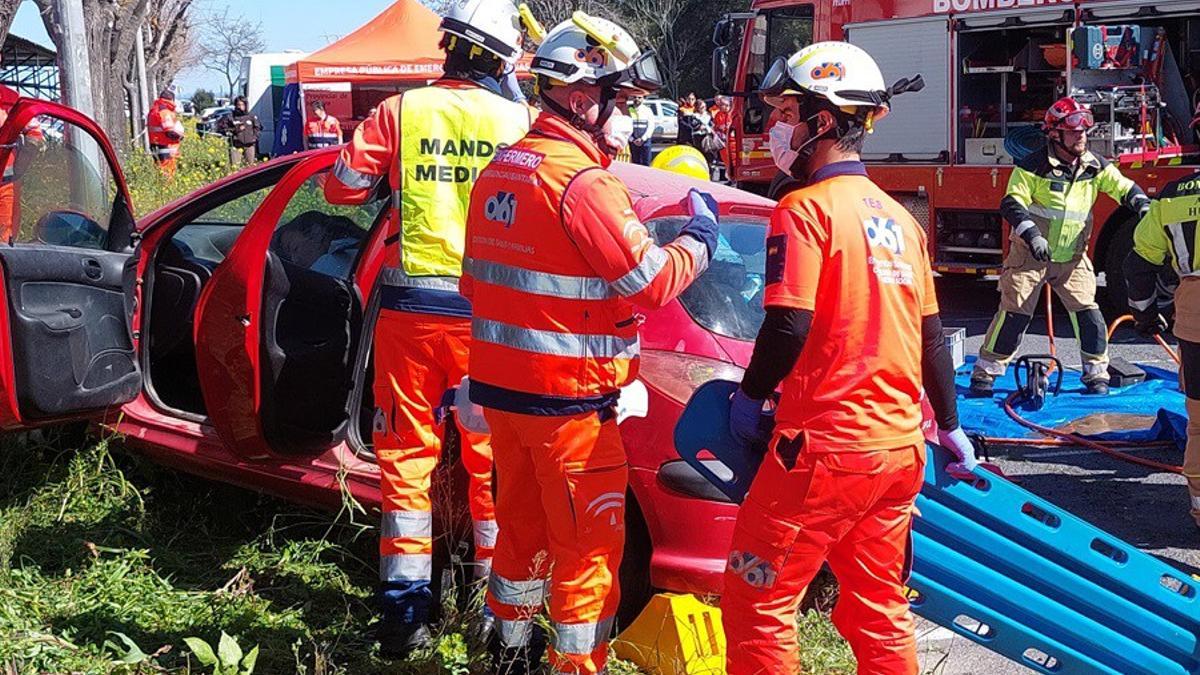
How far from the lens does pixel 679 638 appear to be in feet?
12.3

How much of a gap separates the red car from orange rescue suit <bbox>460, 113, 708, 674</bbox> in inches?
22.5

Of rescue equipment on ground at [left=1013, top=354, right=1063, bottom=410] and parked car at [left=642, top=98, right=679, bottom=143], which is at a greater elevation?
parked car at [left=642, top=98, right=679, bottom=143]

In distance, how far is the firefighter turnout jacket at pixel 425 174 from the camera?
3.96 m

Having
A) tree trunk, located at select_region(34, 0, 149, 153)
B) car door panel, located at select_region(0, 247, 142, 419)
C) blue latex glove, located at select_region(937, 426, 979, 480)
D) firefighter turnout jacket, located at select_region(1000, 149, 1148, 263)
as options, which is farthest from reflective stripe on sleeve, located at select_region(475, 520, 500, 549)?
tree trunk, located at select_region(34, 0, 149, 153)

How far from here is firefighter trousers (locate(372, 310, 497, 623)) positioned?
12.8 feet

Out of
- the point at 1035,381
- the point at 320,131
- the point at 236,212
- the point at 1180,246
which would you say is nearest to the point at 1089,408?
the point at 1035,381

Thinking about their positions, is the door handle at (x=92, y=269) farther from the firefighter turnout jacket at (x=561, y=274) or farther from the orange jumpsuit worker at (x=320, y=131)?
the orange jumpsuit worker at (x=320, y=131)

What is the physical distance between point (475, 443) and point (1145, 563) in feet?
6.34

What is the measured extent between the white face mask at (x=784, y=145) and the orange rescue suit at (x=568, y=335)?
11.6 inches

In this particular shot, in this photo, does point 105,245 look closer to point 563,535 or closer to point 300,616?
point 300,616

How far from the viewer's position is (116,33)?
60.6ft

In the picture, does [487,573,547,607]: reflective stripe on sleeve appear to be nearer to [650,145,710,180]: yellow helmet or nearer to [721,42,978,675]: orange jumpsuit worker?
[721,42,978,675]: orange jumpsuit worker

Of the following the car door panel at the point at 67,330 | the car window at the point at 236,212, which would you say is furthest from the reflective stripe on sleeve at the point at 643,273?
the car window at the point at 236,212

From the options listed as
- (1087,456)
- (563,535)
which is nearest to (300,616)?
(563,535)
